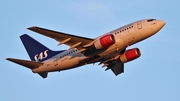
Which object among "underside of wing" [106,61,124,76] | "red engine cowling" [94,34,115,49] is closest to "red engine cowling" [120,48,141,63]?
"underside of wing" [106,61,124,76]

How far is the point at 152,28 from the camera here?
232ft

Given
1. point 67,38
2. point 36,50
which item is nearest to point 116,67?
point 36,50

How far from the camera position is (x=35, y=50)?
8012cm

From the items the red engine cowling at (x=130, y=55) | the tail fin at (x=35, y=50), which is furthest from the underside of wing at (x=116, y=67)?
the tail fin at (x=35, y=50)

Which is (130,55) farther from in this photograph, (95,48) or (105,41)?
(105,41)

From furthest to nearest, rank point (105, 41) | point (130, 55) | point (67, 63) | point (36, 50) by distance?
point (36, 50), point (130, 55), point (67, 63), point (105, 41)

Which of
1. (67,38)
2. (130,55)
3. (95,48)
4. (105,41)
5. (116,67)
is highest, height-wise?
(67,38)

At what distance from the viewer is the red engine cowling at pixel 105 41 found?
69.0m

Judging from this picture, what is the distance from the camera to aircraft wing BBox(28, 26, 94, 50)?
67.1 meters

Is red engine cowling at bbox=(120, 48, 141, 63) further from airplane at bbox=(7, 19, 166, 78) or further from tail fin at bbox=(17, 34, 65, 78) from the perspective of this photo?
tail fin at bbox=(17, 34, 65, 78)

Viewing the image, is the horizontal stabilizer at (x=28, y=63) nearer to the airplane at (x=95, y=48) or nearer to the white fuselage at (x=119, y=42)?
the airplane at (x=95, y=48)

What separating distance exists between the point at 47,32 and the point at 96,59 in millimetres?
9040

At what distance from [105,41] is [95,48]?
6.59ft

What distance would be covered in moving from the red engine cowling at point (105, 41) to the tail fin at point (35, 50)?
351 inches
